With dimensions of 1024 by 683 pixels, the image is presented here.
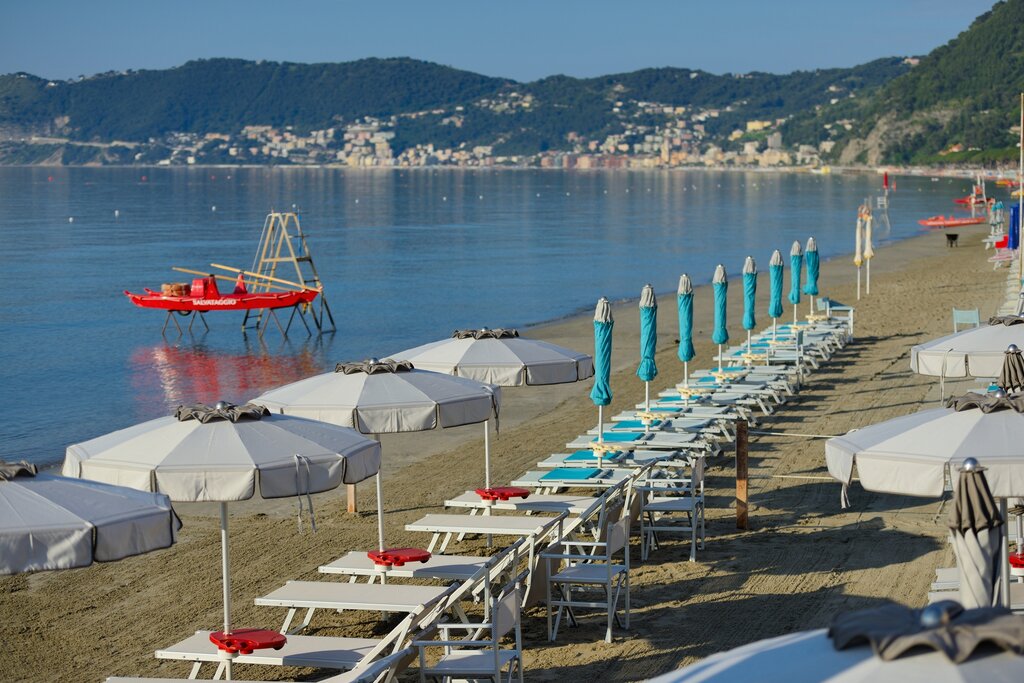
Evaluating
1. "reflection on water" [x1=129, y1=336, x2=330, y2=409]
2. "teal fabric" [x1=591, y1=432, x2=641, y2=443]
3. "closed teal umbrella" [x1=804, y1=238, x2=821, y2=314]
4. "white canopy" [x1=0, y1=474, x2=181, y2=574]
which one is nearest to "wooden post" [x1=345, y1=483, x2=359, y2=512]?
"teal fabric" [x1=591, y1=432, x2=641, y2=443]

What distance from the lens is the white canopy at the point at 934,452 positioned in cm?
802

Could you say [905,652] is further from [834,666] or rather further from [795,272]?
[795,272]

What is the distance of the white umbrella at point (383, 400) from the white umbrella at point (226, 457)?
1.47m

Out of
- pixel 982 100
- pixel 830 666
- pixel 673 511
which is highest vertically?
pixel 982 100

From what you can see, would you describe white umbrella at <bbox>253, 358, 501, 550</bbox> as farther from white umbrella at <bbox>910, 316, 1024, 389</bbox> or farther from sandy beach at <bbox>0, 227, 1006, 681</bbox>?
white umbrella at <bbox>910, 316, 1024, 389</bbox>

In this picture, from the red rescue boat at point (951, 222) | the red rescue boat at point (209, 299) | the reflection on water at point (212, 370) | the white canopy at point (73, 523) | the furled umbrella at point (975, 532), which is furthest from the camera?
the red rescue boat at point (951, 222)

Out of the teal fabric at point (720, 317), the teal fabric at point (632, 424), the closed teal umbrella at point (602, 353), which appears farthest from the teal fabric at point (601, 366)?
the teal fabric at point (720, 317)

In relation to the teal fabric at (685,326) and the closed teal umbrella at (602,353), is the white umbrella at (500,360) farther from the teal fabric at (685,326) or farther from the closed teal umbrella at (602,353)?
the teal fabric at (685,326)

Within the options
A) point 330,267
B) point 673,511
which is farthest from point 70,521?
point 330,267

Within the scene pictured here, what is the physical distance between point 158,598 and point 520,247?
56695 millimetres

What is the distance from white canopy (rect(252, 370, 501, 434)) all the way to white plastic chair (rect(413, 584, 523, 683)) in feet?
7.22

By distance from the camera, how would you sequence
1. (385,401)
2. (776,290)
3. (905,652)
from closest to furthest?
(905,652), (385,401), (776,290)

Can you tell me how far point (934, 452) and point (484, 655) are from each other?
2944 mm

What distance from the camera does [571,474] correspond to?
524 inches
